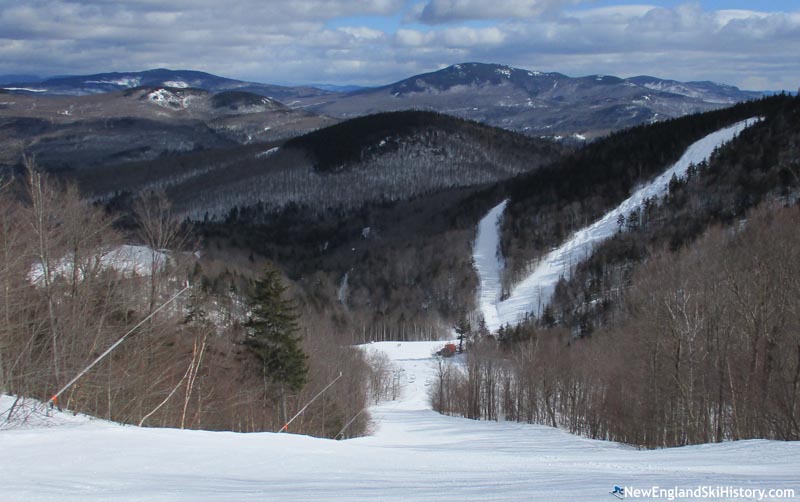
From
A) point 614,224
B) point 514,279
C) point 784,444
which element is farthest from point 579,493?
point 614,224

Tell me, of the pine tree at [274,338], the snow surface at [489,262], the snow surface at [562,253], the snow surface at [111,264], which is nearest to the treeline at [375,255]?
the snow surface at [489,262]

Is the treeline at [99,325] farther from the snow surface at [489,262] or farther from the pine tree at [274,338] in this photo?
the snow surface at [489,262]

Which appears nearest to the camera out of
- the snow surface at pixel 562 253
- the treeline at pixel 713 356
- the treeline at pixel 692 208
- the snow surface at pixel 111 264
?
the snow surface at pixel 111 264

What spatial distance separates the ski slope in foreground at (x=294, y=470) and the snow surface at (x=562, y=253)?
8173 cm

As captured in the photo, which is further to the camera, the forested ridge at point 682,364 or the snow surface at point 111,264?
the forested ridge at point 682,364

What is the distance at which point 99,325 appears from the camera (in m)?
19.1

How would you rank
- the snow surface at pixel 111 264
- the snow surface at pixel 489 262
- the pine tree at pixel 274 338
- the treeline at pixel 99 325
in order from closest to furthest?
the treeline at pixel 99 325
the snow surface at pixel 111 264
the pine tree at pixel 274 338
the snow surface at pixel 489 262

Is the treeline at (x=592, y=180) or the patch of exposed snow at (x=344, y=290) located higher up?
the treeline at (x=592, y=180)

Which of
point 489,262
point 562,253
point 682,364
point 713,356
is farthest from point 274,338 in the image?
point 489,262

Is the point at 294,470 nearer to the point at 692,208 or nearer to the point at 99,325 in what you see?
the point at 99,325

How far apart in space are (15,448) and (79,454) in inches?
42.7

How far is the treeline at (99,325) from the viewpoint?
17.6 meters

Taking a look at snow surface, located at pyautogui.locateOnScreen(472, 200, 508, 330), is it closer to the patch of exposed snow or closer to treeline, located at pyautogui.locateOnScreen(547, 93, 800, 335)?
treeline, located at pyautogui.locateOnScreen(547, 93, 800, 335)

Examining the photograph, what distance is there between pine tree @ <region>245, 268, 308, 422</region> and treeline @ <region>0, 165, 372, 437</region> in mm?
689
